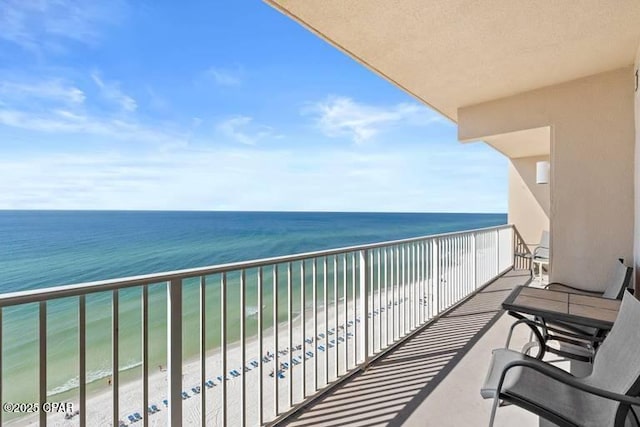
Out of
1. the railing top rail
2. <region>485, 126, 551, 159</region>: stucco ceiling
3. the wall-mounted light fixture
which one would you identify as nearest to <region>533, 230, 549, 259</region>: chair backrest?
the wall-mounted light fixture

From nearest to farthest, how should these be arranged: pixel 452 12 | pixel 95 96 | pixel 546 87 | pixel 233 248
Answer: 1. pixel 452 12
2. pixel 546 87
3. pixel 95 96
4. pixel 233 248

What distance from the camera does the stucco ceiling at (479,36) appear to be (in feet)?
7.01

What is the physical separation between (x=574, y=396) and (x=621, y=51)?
111 inches

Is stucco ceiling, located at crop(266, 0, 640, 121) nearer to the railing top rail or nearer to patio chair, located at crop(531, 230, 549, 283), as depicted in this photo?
the railing top rail

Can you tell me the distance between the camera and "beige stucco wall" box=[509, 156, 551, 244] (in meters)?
6.64

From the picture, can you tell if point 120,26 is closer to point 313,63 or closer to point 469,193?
point 313,63

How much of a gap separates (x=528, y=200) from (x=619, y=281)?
4.53 metres

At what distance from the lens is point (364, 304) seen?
2938 millimetres

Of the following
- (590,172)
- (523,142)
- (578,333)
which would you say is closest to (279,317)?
(578,333)

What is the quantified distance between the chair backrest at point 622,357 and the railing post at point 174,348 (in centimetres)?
194

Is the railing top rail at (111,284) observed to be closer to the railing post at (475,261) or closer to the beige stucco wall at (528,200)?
the railing post at (475,261)

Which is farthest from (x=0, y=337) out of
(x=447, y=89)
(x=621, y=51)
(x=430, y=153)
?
(x=430, y=153)

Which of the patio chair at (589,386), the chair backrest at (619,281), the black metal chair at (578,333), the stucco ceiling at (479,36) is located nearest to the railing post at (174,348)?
the patio chair at (589,386)

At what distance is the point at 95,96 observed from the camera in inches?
1007
